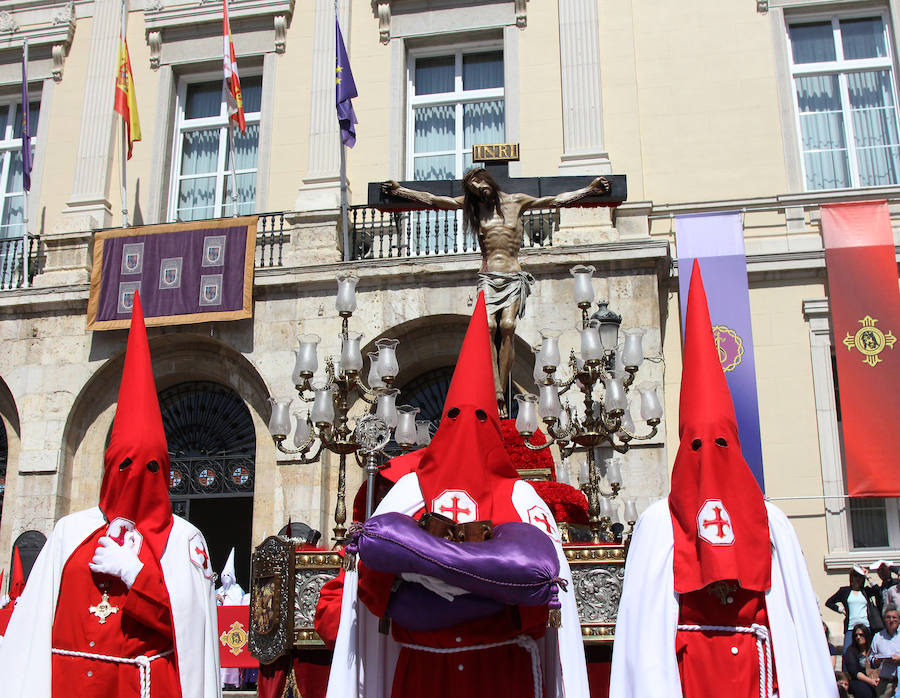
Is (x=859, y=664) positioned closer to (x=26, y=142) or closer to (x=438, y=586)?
(x=438, y=586)

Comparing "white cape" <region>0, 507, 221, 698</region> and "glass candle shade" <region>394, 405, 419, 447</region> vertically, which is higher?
"glass candle shade" <region>394, 405, 419, 447</region>

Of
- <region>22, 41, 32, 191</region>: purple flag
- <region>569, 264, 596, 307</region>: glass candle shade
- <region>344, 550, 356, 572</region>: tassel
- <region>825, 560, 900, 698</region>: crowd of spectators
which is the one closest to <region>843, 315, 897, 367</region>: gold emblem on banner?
<region>825, 560, 900, 698</region>: crowd of spectators

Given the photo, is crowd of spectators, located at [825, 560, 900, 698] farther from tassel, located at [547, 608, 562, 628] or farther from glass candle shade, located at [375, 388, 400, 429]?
tassel, located at [547, 608, 562, 628]

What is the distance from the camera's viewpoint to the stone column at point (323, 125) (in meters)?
13.9

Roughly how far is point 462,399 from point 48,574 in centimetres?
211

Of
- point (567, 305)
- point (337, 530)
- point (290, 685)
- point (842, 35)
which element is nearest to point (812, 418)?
point (567, 305)

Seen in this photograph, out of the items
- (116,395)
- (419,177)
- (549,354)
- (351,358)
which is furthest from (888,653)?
(116,395)

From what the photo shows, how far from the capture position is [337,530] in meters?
7.20

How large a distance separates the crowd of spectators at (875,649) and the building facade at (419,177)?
7.91 feet

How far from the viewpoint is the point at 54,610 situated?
4625 mm

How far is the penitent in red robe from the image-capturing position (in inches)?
179

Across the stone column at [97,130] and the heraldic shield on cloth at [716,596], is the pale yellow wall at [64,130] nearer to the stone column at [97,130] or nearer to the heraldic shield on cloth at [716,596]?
the stone column at [97,130]

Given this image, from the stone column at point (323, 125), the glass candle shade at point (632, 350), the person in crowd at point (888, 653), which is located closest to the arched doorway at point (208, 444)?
the stone column at point (323, 125)

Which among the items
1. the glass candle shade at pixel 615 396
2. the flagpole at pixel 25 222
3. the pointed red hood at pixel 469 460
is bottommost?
the pointed red hood at pixel 469 460
